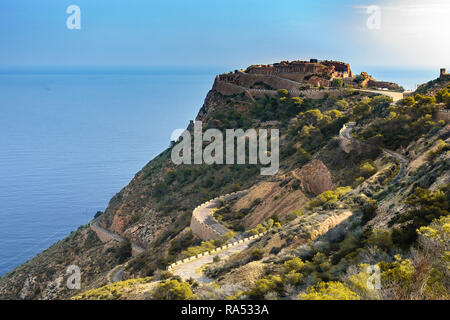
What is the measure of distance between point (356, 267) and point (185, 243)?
1917 centimetres

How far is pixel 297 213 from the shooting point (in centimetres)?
3044

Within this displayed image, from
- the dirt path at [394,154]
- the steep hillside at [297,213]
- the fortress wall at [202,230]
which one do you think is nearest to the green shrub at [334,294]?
the steep hillside at [297,213]

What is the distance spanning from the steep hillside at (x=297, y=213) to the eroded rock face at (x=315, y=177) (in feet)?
0.30

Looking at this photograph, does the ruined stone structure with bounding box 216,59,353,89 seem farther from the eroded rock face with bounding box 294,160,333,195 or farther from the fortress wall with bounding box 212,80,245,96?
the eroded rock face with bounding box 294,160,333,195

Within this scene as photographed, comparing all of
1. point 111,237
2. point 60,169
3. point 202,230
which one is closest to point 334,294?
point 202,230

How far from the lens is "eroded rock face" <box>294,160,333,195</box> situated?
3416cm

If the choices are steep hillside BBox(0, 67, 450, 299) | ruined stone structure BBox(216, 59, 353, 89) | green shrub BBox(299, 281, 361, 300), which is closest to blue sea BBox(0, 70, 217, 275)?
steep hillside BBox(0, 67, 450, 299)

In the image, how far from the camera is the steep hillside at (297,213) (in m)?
16.5

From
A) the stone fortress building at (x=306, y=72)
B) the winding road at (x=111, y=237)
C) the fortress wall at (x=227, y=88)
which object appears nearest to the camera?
the winding road at (x=111, y=237)

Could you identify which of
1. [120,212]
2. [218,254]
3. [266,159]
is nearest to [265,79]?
[266,159]

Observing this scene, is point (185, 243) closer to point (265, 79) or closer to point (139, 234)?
point (139, 234)

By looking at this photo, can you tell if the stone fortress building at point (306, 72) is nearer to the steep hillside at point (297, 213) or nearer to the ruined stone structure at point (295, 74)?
the ruined stone structure at point (295, 74)

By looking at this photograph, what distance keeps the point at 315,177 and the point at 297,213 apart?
5333 millimetres

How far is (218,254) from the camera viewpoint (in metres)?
26.1
